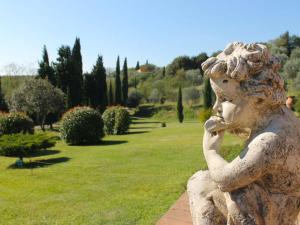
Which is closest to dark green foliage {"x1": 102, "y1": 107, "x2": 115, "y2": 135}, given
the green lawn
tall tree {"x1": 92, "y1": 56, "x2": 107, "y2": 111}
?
the green lawn

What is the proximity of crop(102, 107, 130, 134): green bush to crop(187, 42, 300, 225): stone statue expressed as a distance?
21459mm

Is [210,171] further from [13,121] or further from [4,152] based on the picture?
[13,121]

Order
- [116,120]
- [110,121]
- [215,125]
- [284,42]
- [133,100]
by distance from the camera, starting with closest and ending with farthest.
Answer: [215,125]
[116,120]
[110,121]
[133,100]
[284,42]

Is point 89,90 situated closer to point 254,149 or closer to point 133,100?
point 133,100

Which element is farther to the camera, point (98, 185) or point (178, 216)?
point (98, 185)

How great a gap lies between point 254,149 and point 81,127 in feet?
56.8

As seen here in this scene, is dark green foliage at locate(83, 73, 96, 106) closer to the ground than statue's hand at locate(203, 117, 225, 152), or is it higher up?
higher up

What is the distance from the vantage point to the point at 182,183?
9117 millimetres

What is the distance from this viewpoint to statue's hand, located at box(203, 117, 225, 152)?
2.25m

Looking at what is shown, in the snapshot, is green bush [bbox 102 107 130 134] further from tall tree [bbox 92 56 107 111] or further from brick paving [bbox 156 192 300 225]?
brick paving [bbox 156 192 300 225]

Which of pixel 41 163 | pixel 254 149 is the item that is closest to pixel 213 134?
pixel 254 149

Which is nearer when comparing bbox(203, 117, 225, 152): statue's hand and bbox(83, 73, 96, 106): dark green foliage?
bbox(203, 117, 225, 152): statue's hand

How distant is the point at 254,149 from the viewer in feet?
6.55

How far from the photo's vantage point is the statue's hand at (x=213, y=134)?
88.5 inches
